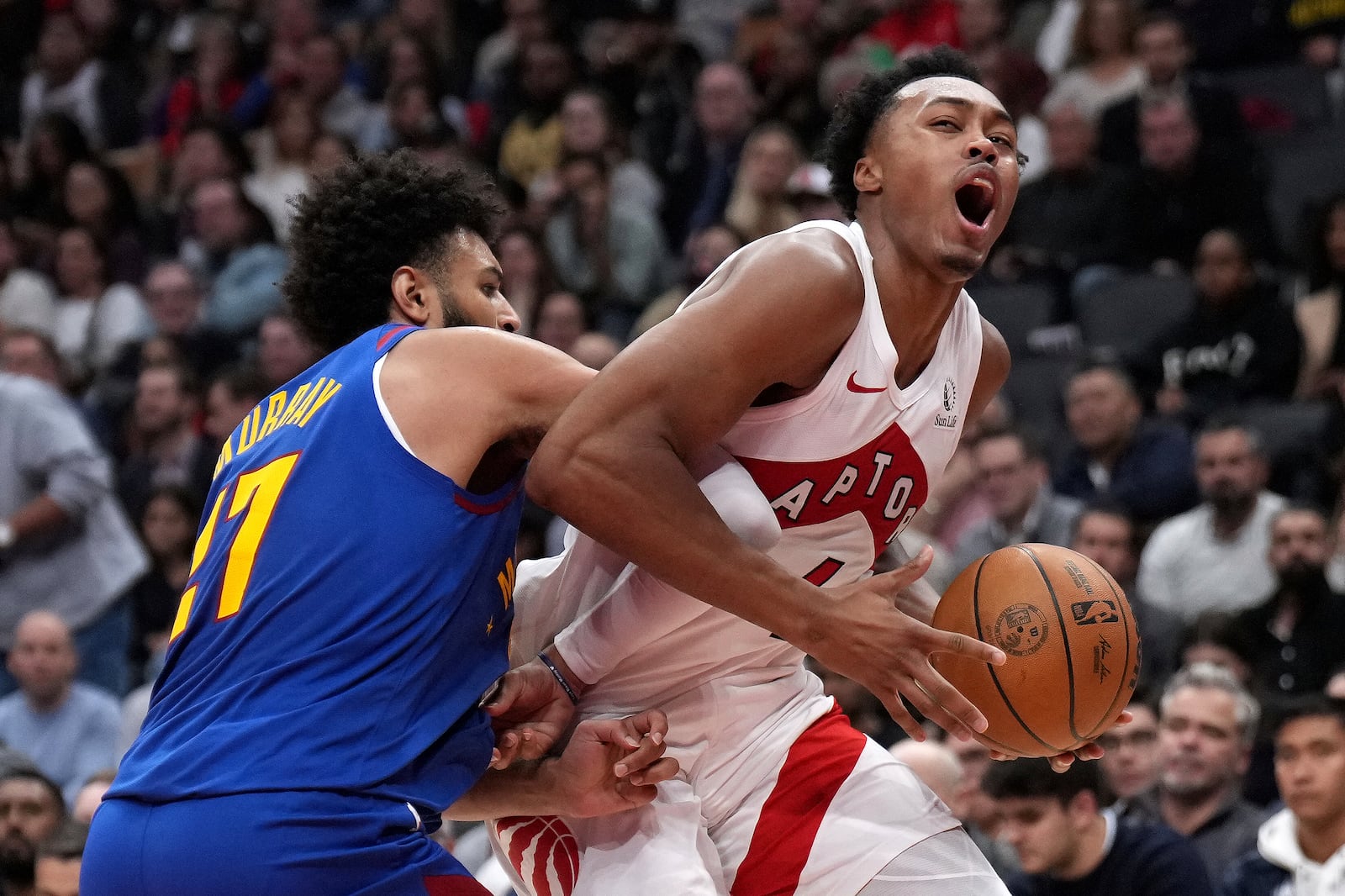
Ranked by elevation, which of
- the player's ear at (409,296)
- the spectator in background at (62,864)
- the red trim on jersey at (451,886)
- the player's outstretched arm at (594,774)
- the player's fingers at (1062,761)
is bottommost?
the spectator in background at (62,864)

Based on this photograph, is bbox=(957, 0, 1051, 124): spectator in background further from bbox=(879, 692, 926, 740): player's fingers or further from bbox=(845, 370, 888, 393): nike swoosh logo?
bbox=(879, 692, 926, 740): player's fingers

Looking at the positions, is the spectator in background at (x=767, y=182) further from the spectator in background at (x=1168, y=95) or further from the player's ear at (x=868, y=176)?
the player's ear at (x=868, y=176)

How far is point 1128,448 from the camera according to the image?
8.40m

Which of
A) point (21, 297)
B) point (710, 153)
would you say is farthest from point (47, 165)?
point (710, 153)

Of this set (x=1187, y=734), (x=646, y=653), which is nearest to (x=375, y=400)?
(x=646, y=653)

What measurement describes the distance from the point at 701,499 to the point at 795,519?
388 millimetres

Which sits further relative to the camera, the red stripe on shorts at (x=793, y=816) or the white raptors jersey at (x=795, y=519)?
the red stripe on shorts at (x=793, y=816)

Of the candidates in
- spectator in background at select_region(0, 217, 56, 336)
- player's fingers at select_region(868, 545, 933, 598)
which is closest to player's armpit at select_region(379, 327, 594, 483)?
player's fingers at select_region(868, 545, 933, 598)

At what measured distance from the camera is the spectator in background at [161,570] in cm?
898

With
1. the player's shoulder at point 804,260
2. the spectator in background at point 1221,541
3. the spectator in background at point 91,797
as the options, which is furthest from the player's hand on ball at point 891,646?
the spectator in background at point 1221,541

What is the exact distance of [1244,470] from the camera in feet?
25.1

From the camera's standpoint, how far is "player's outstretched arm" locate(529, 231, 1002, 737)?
3068 mm

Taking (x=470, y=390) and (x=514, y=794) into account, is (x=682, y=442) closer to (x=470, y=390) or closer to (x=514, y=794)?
(x=470, y=390)

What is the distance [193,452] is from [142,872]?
7.18 meters
